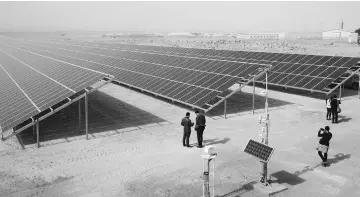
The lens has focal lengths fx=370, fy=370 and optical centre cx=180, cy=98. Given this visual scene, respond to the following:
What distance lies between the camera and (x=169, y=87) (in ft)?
85.4

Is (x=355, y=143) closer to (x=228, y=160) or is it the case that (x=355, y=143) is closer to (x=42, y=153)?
(x=228, y=160)

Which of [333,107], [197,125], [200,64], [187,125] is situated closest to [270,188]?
[197,125]

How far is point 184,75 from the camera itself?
87.6 feet

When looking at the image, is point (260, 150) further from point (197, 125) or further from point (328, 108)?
point (328, 108)

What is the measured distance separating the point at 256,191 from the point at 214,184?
143 cm

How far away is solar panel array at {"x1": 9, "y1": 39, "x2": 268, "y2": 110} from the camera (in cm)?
2270

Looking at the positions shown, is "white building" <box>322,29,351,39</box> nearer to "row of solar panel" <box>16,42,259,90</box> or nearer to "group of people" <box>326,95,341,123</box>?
"row of solar panel" <box>16,42,259,90</box>

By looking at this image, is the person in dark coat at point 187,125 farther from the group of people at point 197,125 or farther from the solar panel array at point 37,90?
the solar panel array at point 37,90

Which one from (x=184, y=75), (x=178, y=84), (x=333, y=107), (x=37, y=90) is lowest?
(x=333, y=107)

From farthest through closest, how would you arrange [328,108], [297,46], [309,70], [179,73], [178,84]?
[297,46]
[309,70]
[179,73]
[178,84]
[328,108]

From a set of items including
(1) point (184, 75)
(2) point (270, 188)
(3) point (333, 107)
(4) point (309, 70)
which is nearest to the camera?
(2) point (270, 188)

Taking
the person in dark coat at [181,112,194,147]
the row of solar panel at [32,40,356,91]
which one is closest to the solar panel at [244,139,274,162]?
the person in dark coat at [181,112,194,147]

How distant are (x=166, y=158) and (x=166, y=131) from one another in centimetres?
409

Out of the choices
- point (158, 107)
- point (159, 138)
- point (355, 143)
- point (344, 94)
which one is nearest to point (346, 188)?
point (355, 143)
